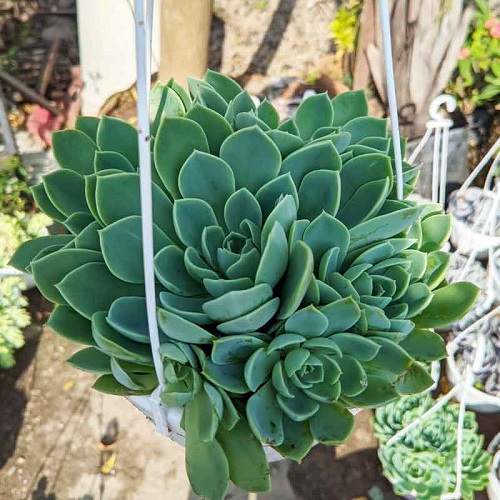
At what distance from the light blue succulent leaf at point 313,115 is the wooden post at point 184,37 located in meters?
0.71

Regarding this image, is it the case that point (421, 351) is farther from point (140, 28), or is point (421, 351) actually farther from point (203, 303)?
point (140, 28)

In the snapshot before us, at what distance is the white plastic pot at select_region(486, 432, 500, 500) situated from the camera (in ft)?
5.18

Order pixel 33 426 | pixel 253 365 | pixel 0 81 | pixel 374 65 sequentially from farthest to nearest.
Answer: pixel 0 81 → pixel 374 65 → pixel 33 426 → pixel 253 365

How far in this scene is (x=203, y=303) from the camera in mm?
561

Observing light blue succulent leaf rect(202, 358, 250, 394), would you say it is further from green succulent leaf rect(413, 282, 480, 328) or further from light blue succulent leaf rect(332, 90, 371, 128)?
light blue succulent leaf rect(332, 90, 371, 128)

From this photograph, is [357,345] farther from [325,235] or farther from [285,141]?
[285,141]

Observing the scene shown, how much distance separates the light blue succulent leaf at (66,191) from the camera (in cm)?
61

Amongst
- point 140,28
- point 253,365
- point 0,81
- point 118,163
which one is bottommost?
point 0,81

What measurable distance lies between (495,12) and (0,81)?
205 cm

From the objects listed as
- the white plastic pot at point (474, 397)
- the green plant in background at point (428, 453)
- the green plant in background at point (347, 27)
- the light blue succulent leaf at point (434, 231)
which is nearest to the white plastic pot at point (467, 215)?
the white plastic pot at point (474, 397)

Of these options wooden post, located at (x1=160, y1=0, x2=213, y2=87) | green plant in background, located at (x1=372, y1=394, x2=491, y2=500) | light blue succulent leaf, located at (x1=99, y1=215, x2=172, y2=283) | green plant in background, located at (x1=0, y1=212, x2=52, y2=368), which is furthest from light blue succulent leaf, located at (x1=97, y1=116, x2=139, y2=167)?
green plant in background, located at (x1=372, y1=394, x2=491, y2=500)

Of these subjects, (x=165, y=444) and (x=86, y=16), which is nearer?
(x=165, y=444)

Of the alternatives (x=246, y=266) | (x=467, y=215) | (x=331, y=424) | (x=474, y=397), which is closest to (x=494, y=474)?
(x=474, y=397)

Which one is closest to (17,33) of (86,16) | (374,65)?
(86,16)
